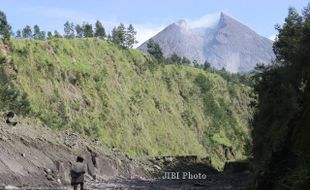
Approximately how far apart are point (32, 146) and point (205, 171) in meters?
49.8

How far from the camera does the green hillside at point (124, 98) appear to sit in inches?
3430

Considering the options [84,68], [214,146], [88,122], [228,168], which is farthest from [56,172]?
[214,146]

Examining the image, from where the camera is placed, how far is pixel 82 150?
5162 cm

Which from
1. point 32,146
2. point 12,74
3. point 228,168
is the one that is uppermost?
point 12,74

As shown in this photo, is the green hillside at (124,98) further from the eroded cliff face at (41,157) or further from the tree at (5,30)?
the eroded cliff face at (41,157)

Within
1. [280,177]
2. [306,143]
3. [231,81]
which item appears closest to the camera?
[306,143]

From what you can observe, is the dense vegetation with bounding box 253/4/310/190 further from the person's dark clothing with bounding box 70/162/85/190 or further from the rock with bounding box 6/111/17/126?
the rock with bounding box 6/111/17/126

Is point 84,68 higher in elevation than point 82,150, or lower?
higher

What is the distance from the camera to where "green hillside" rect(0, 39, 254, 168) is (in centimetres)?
8712

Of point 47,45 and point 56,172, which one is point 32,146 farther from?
point 47,45

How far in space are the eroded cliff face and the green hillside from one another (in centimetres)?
1537

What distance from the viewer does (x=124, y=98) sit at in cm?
11400

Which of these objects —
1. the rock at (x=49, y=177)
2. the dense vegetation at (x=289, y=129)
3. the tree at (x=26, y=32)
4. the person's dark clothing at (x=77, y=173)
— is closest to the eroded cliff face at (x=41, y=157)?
the rock at (x=49, y=177)

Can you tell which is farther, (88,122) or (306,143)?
(88,122)
